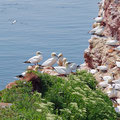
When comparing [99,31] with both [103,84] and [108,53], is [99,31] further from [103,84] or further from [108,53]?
[103,84]

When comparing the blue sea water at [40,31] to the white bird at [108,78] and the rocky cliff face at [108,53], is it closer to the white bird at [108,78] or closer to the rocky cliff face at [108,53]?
the rocky cliff face at [108,53]

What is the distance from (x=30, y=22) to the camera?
46.1 m

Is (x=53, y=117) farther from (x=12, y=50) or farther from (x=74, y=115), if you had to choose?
(x=12, y=50)

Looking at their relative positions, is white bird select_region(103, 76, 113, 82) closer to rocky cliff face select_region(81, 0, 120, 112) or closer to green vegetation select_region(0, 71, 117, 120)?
rocky cliff face select_region(81, 0, 120, 112)

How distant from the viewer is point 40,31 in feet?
138

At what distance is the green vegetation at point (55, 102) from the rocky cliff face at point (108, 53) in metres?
Answer: 2.54

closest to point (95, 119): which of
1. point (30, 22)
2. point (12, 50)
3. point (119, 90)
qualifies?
point (119, 90)

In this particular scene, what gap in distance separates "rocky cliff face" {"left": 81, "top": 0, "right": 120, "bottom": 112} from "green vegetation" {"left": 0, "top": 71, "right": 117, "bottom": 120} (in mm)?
2537

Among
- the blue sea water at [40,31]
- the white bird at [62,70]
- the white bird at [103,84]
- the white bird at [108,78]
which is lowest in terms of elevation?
the white bird at [103,84]

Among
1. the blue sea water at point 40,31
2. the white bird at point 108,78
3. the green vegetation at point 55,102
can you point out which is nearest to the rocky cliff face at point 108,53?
the white bird at point 108,78

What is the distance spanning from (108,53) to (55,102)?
714 cm

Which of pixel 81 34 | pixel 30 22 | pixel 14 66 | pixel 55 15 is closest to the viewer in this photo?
pixel 14 66

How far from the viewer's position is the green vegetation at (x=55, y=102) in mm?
10024

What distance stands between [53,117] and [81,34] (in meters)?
30.4
